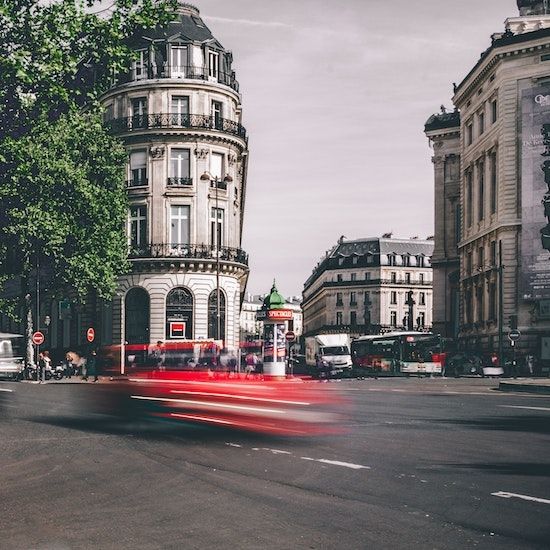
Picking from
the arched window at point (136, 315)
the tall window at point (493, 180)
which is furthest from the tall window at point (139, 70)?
the tall window at point (493, 180)

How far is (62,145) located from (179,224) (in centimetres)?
1391

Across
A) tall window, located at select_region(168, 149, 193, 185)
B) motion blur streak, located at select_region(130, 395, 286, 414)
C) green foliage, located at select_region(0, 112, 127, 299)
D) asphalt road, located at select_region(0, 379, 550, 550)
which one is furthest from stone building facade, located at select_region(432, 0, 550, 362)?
asphalt road, located at select_region(0, 379, 550, 550)

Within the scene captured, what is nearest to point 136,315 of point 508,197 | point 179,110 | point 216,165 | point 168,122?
point 216,165

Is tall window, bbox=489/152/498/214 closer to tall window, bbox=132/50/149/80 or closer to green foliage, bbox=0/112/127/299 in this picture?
tall window, bbox=132/50/149/80

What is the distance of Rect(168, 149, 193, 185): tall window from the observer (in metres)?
59.6

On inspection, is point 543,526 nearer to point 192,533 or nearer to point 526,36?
point 192,533

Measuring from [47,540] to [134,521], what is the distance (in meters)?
0.95

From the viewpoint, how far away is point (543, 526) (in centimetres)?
773

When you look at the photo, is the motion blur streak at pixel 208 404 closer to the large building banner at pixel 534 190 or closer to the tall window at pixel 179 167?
the tall window at pixel 179 167

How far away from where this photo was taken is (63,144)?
1843 inches

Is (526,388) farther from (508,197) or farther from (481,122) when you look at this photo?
(481,122)

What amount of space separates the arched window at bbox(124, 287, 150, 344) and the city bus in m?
15.5

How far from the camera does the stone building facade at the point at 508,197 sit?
202 feet

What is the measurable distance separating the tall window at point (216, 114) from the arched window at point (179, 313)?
10.7m
